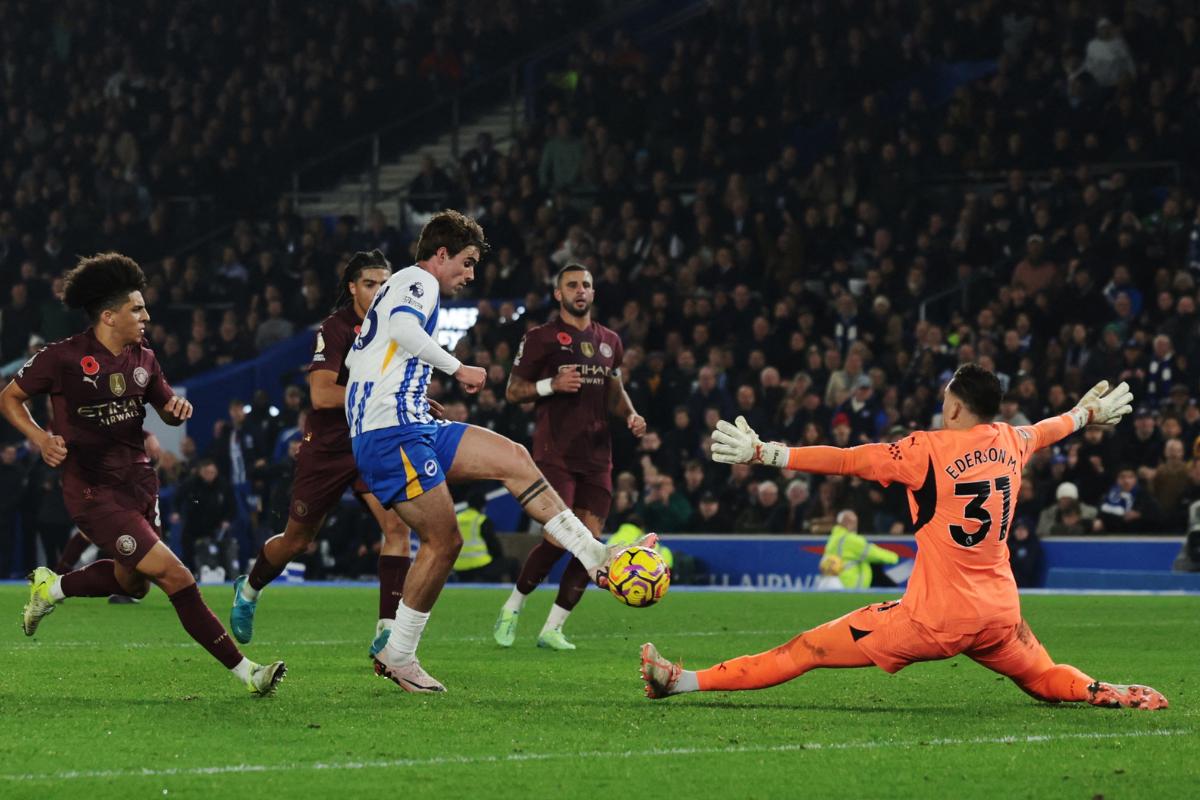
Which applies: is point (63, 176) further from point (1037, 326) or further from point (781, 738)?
point (781, 738)

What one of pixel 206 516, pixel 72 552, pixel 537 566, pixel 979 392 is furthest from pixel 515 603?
pixel 206 516

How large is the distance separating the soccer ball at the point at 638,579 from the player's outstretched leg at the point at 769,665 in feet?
0.76

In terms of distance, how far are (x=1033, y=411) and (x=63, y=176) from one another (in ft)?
67.4

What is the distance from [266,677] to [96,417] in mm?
1809

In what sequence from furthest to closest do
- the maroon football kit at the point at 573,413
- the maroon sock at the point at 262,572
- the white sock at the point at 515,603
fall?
the maroon football kit at the point at 573,413, the white sock at the point at 515,603, the maroon sock at the point at 262,572

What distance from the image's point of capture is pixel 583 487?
12.9 m

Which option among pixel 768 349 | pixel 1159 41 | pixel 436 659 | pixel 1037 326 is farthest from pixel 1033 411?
pixel 436 659

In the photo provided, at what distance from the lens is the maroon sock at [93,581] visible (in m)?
10.6

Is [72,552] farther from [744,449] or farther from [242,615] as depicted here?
[744,449]

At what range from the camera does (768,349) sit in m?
24.1

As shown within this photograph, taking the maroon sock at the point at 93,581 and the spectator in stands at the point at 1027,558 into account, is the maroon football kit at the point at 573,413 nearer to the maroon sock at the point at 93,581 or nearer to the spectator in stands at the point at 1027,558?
the maroon sock at the point at 93,581

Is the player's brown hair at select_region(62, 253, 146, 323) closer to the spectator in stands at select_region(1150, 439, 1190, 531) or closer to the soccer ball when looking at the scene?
the soccer ball

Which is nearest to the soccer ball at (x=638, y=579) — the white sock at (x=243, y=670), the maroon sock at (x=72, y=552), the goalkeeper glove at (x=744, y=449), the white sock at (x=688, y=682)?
the white sock at (x=688, y=682)

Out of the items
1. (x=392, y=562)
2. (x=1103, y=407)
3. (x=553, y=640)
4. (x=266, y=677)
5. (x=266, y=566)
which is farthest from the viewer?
(x=553, y=640)
